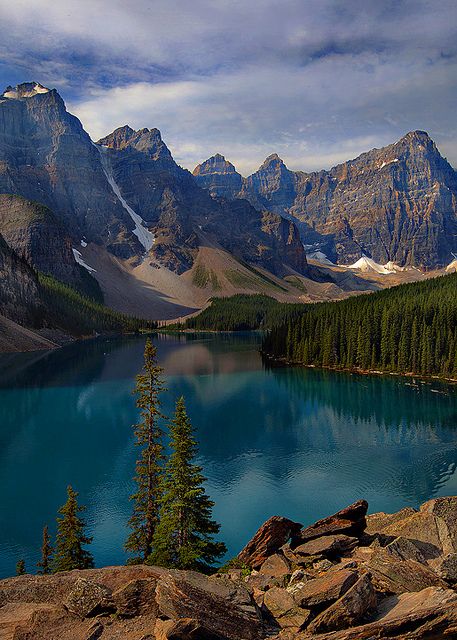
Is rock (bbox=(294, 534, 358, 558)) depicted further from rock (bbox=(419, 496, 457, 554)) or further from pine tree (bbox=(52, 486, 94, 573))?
pine tree (bbox=(52, 486, 94, 573))

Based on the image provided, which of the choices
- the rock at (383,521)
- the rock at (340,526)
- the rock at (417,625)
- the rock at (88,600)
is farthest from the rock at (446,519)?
the rock at (88,600)

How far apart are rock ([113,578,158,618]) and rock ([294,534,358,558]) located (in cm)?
724

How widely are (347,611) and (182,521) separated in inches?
641

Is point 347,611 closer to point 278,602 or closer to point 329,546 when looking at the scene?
point 278,602

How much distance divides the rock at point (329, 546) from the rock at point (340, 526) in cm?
91

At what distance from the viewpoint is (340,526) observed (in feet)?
75.9

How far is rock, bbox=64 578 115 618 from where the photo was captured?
1686cm

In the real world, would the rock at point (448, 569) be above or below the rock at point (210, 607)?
above

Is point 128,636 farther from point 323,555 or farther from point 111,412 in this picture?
point 111,412

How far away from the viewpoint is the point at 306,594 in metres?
16.2

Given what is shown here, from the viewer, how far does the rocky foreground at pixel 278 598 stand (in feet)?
46.8

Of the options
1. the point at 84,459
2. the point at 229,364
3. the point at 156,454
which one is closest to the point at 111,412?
the point at 84,459

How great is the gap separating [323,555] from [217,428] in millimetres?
54262

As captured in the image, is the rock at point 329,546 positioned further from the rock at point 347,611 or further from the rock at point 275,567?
the rock at point 347,611
